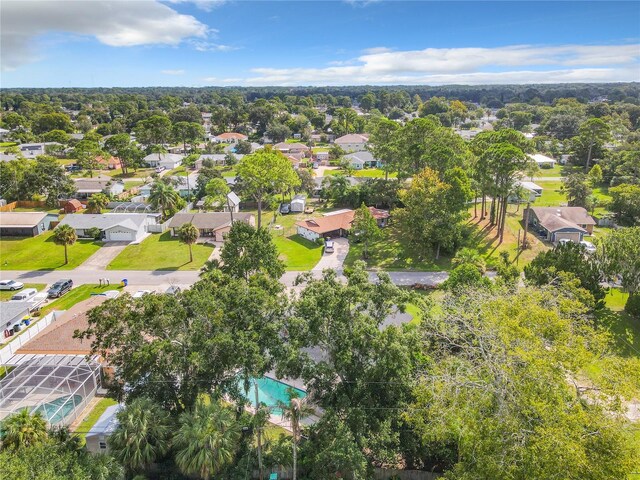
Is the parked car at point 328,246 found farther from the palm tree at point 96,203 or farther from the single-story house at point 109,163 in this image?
the single-story house at point 109,163

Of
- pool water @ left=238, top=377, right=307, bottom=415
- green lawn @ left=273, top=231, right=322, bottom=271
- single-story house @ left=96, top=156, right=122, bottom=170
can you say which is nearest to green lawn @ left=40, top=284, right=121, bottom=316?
green lawn @ left=273, top=231, right=322, bottom=271

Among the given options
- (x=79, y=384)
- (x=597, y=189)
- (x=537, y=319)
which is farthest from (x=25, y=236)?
(x=597, y=189)

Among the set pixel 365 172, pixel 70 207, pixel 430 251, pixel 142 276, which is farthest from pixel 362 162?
pixel 142 276

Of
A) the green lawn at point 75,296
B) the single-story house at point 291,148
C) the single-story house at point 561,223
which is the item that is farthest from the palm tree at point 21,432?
the single-story house at point 291,148

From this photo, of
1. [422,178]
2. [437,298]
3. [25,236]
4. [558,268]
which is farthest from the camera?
[25,236]

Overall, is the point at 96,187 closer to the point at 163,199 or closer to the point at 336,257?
the point at 163,199

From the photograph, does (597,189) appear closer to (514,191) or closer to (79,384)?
(514,191)
